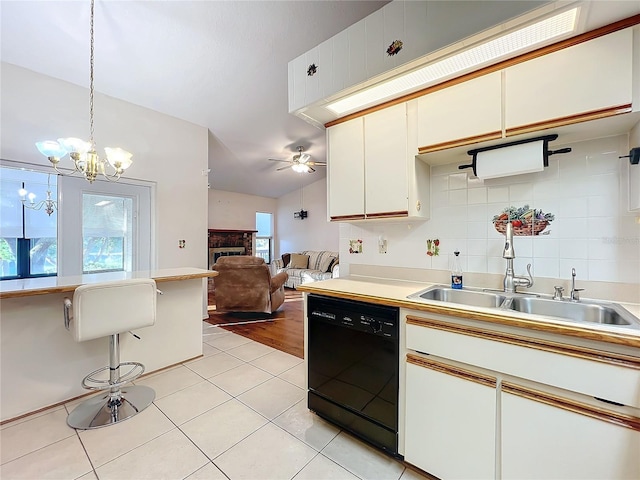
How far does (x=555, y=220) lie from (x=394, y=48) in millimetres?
1344

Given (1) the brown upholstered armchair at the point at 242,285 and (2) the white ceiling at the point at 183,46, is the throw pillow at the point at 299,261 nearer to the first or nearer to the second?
(1) the brown upholstered armchair at the point at 242,285

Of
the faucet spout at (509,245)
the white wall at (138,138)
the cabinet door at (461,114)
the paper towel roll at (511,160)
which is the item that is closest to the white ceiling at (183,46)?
the white wall at (138,138)

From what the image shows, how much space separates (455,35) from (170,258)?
12.8ft

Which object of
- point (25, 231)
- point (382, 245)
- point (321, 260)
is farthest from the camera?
point (321, 260)

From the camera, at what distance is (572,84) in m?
1.26

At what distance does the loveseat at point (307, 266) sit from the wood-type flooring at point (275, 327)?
1390 millimetres

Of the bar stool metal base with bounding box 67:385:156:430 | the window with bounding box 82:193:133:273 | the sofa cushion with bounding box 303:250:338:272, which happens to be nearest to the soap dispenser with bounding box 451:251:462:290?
the bar stool metal base with bounding box 67:385:156:430

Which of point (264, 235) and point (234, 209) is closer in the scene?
point (234, 209)

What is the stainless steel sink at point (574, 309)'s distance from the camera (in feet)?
4.23

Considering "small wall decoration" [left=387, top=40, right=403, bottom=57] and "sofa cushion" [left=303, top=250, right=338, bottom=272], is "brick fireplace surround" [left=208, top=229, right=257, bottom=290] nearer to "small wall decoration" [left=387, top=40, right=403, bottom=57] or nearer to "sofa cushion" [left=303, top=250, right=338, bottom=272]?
"sofa cushion" [left=303, top=250, right=338, bottom=272]

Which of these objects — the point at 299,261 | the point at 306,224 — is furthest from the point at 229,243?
the point at 306,224

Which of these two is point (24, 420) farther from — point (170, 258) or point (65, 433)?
point (170, 258)

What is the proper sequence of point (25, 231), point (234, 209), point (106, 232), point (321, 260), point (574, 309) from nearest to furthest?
point (574, 309)
point (25, 231)
point (106, 232)
point (321, 260)
point (234, 209)

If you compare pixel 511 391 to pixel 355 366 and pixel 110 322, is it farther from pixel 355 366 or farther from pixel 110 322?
pixel 110 322
